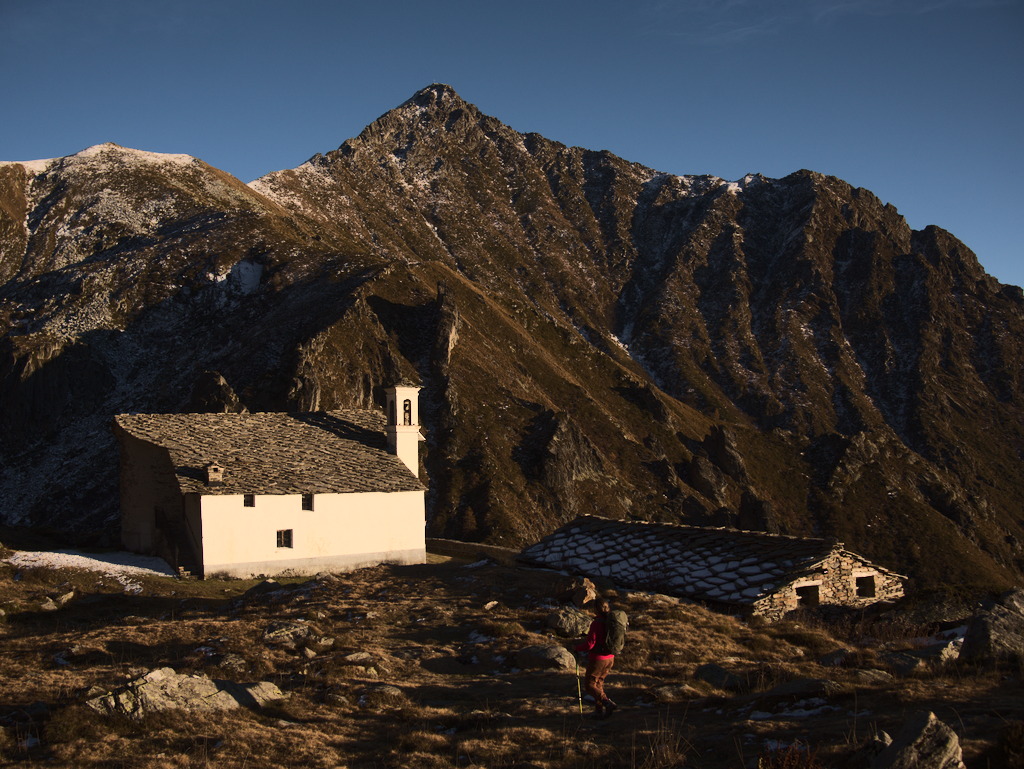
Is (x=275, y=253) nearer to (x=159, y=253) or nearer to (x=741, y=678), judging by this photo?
(x=159, y=253)

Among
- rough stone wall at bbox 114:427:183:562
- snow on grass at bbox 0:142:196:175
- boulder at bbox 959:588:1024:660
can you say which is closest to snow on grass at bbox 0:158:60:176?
snow on grass at bbox 0:142:196:175

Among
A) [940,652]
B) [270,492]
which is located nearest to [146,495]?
[270,492]

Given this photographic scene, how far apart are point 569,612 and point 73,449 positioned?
276ft

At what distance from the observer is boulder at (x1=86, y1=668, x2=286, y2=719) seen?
1317 centimetres

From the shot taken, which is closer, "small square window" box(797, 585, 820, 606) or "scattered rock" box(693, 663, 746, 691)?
"scattered rock" box(693, 663, 746, 691)

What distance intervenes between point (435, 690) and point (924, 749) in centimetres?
Result: 945

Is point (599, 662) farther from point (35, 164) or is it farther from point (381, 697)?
point (35, 164)

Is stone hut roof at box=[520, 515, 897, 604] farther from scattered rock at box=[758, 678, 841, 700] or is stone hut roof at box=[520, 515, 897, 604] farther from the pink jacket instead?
the pink jacket

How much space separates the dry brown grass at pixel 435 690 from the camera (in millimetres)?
11555

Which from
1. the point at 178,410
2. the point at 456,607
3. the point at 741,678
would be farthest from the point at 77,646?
the point at 178,410

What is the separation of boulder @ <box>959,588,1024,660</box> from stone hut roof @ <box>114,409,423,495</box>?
91.7 feet

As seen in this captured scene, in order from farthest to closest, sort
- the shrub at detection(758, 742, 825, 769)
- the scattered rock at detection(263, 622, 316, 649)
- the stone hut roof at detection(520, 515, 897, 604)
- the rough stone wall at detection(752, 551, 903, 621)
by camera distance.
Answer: the stone hut roof at detection(520, 515, 897, 604) → the rough stone wall at detection(752, 551, 903, 621) → the scattered rock at detection(263, 622, 316, 649) → the shrub at detection(758, 742, 825, 769)

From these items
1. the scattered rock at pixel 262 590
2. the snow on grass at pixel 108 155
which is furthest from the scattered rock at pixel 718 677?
the snow on grass at pixel 108 155

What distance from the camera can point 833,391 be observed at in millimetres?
185625
